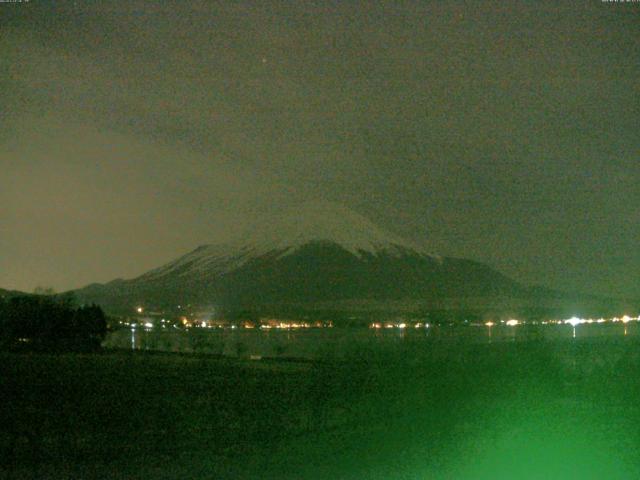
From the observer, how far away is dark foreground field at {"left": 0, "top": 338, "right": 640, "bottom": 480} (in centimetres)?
1304

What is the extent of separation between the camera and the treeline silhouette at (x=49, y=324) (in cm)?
5562

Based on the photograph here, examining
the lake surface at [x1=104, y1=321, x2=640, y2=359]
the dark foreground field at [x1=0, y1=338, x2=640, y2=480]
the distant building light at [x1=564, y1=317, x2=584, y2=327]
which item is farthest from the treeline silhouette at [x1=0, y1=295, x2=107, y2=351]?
the distant building light at [x1=564, y1=317, x2=584, y2=327]

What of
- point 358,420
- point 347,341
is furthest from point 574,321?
point 358,420

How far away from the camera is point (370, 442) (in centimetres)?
1530

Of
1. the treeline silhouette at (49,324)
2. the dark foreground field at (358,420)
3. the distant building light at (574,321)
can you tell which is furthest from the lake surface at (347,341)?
the distant building light at (574,321)

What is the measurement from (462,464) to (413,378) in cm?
790

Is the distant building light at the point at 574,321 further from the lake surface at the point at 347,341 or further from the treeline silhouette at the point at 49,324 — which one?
the treeline silhouette at the point at 49,324

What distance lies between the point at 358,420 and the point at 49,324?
43.1 metres

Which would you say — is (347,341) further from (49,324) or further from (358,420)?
(358,420)

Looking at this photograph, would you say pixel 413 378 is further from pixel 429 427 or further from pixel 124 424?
pixel 124 424

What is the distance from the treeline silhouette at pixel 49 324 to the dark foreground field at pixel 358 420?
29431mm

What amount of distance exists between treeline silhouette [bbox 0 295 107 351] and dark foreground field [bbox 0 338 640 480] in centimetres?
2943

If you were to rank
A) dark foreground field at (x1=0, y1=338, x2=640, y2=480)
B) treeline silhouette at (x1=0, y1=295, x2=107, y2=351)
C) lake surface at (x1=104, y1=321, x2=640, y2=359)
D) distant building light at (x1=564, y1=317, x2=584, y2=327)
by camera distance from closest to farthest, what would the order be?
dark foreground field at (x1=0, y1=338, x2=640, y2=480) → lake surface at (x1=104, y1=321, x2=640, y2=359) → treeline silhouette at (x1=0, y1=295, x2=107, y2=351) → distant building light at (x1=564, y1=317, x2=584, y2=327)

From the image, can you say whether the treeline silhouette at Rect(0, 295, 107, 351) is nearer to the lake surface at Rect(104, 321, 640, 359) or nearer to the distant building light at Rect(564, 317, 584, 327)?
the lake surface at Rect(104, 321, 640, 359)
